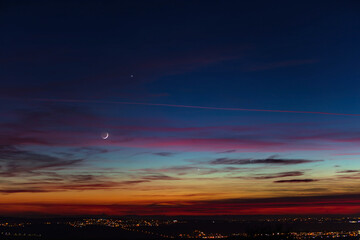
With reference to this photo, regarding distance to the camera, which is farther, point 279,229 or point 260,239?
point 279,229

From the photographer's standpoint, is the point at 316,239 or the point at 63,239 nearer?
the point at 63,239

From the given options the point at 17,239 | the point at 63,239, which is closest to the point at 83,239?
the point at 63,239

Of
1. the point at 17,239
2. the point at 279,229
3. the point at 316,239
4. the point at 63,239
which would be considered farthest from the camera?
the point at 316,239

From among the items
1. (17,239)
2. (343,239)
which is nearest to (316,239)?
(343,239)

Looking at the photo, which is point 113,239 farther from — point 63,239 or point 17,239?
point 17,239

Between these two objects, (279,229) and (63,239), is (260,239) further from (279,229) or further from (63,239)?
(63,239)

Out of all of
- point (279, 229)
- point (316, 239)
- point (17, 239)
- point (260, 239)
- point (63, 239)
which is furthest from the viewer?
point (316, 239)

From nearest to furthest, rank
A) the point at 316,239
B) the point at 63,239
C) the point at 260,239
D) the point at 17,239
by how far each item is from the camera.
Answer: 1. the point at 260,239
2. the point at 17,239
3. the point at 63,239
4. the point at 316,239

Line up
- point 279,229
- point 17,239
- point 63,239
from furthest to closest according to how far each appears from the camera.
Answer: point 63,239 < point 17,239 < point 279,229

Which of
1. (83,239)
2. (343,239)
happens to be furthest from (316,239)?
(83,239)
